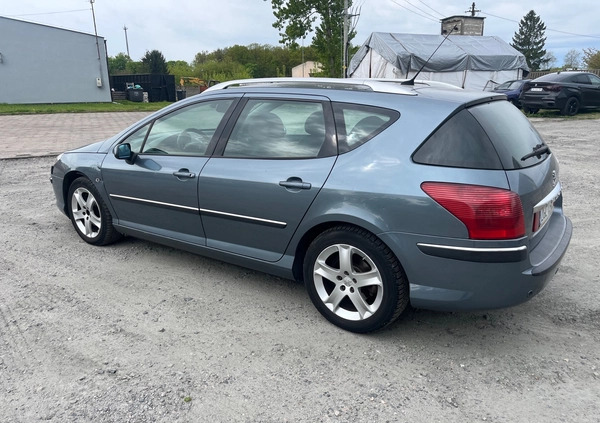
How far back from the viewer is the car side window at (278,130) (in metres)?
Result: 3.16

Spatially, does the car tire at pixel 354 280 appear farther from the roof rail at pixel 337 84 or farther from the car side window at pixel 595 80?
the car side window at pixel 595 80

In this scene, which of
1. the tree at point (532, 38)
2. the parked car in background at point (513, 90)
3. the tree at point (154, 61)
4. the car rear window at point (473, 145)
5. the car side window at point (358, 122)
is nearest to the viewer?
the car rear window at point (473, 145)

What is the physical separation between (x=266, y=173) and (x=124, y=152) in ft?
4.87

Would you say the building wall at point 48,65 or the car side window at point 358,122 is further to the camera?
the building wall at point 48,65

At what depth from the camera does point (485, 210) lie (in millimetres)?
2484

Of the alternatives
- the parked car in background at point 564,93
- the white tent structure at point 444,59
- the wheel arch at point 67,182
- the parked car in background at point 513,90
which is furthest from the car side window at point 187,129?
the white tent structure at point 444,59

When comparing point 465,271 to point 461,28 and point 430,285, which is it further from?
point 461,28

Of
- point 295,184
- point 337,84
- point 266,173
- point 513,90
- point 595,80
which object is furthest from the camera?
point 513,90

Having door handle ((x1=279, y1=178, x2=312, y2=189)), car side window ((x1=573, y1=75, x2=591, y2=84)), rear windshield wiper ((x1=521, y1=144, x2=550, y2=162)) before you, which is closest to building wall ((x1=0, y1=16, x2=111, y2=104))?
car side window ((x1=573, y1=75, x2=591, y2=84))

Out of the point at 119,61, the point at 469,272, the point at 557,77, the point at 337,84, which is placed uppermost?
the point at 119,61

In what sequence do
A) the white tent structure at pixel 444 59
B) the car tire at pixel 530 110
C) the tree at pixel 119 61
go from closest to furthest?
1. the car tire at pixel 530 110
2. the white tent structure at pixel 444 59
3. the tree at pixel 119 61

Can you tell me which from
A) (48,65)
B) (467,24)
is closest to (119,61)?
(48,65)

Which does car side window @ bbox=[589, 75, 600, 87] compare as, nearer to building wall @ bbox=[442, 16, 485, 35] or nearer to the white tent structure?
the white tent structure

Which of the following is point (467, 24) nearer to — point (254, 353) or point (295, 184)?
point (295, 184)
